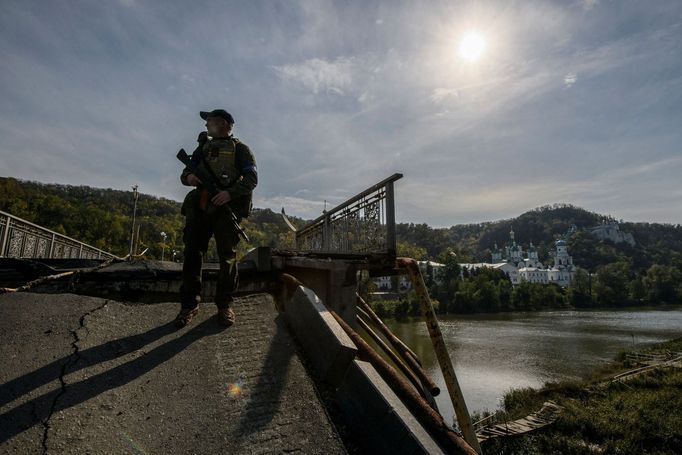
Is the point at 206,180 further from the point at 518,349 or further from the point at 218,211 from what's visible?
the point at 518,349

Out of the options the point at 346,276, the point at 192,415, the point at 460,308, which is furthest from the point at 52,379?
the point at 460,308

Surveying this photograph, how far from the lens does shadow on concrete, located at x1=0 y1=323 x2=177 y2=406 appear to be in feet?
7.72

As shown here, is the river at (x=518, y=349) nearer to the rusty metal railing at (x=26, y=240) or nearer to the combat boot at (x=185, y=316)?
the combat boot at (x=185, y=316)

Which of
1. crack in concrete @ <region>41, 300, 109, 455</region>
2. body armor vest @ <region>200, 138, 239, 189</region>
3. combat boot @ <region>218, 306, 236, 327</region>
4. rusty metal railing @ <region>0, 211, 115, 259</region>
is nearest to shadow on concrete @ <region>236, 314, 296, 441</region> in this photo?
combat boot @ <region>218, 306, 236, 327</region>

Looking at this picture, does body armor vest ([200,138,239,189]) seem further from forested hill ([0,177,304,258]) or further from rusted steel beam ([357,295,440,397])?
forested hill ([0,177,304,258])

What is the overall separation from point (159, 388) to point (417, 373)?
371cm

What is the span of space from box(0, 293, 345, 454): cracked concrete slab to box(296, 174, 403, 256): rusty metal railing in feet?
7.41

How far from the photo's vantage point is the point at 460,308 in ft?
257

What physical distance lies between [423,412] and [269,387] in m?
1.10

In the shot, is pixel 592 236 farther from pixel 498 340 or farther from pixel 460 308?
pixel 498 340

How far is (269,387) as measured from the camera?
2566mm

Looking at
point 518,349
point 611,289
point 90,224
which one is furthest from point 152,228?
point 611,289

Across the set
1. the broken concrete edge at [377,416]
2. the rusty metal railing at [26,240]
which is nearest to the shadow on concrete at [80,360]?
the broken concrete edge at [377,416]

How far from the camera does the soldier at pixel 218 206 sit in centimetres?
374
